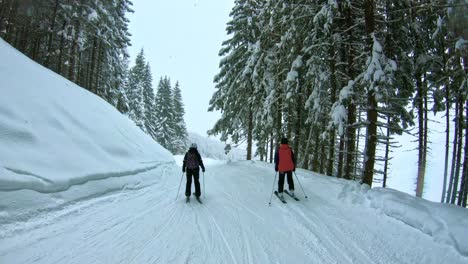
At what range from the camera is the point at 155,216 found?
19.0ft

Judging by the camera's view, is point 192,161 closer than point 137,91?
Yes

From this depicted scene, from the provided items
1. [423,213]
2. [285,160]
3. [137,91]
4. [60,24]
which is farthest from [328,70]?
[137,91]

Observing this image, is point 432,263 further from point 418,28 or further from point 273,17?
point 273,17

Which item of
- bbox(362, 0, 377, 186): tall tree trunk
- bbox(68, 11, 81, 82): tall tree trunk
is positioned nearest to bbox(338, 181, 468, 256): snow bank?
bbox(362, 0, 377, 186): tall tree trunk

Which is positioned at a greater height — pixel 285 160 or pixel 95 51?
pixel 95 51

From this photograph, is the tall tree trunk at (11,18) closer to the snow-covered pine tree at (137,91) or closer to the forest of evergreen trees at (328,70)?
the forest of evergreen trees at (328,70)

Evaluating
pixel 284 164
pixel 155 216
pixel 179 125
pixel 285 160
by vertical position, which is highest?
pixel 179 125

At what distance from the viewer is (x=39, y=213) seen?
15.8 ft

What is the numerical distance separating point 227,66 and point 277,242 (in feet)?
61.6

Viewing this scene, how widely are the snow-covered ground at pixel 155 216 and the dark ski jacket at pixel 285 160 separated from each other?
107cm

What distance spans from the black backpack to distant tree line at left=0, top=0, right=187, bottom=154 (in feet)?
57.0

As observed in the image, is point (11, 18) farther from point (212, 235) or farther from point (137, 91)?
point (212, 235)

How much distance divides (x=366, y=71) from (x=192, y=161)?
245 inches

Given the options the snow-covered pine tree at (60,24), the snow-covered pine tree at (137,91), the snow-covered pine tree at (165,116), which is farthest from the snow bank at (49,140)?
the snow-covered pine tree at (165,116)
